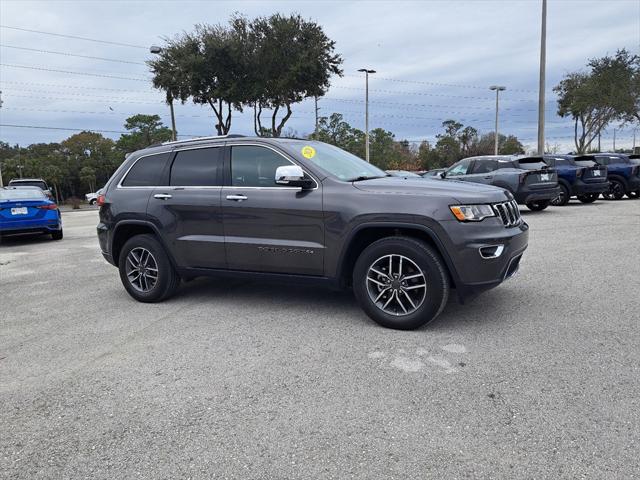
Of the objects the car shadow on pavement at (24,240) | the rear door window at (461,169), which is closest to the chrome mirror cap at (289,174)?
the car shadow on pavement at (24,240)

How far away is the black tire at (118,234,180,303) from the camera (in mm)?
5465

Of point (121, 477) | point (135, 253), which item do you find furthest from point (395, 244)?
point (135, 253)

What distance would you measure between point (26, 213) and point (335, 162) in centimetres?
919

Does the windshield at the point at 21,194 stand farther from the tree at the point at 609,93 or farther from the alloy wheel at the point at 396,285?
the tree at the point at 609,93

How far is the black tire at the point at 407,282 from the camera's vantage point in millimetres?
4133

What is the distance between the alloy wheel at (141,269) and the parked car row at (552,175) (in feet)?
26.7

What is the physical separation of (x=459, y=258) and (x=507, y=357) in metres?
0.85

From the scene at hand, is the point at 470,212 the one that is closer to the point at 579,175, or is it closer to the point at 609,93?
the point at 579,175

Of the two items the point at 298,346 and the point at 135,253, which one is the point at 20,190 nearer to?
the point at 135,253

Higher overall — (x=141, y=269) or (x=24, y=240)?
(x=141, y=269)

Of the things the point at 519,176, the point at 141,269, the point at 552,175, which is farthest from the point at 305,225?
the point at 552,175

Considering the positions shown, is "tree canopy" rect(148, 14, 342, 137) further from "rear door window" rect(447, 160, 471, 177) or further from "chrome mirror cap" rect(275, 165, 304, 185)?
"chrome mirror cap" rect(275, 165, 304, 185)

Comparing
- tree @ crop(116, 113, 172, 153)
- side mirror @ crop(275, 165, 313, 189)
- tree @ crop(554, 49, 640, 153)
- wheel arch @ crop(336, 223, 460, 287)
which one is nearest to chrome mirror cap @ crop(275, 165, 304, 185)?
side mirror @ crop(275, 165, 313, 189)

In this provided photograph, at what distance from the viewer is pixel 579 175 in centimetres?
1509
